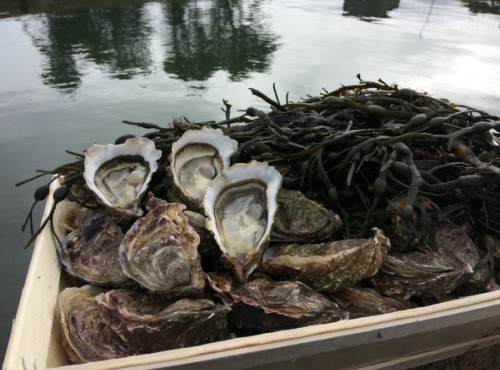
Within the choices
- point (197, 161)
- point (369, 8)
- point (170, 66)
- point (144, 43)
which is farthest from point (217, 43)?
point (369, 8)

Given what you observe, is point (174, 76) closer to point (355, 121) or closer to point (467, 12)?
point (355, 121)

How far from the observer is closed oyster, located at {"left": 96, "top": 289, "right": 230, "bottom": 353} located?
0.89 metres

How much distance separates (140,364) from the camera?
800mm

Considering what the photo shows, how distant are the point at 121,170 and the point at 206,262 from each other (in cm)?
48

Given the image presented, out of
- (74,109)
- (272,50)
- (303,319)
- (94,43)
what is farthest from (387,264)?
(94,43)

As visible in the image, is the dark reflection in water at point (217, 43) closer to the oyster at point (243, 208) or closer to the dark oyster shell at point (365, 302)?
the oyster at point (243, 208)

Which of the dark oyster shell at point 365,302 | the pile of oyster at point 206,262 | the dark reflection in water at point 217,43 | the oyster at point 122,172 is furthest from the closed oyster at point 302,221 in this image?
the dark reflection in water at point 217,43

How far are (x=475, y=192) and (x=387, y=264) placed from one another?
43 centimetres

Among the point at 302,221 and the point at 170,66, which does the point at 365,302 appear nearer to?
the point at 302,221

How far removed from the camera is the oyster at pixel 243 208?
3.57 ft

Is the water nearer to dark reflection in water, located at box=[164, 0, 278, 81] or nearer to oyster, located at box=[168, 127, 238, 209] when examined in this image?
dark reflection in water, located at box=[164, 0, 278, 81]

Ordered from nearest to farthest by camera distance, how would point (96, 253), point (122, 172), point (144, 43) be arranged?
point (96, 253), point (122, 172), point (144, 43)

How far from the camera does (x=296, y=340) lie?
872 millimetres

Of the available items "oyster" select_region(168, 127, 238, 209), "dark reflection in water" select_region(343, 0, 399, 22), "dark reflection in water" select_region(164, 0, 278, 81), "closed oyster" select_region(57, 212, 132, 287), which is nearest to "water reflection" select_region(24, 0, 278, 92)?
"dark reflection in water" select_region(164, 0, 278, 81)
